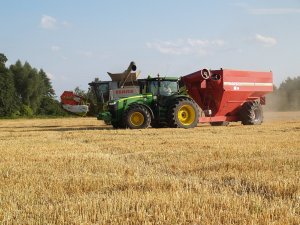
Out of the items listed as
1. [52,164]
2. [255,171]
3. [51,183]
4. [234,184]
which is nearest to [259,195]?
[234,184]

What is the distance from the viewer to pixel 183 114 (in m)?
15.9

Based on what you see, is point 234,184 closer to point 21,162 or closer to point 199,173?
point 199,173

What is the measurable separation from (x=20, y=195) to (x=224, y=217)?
198 cm

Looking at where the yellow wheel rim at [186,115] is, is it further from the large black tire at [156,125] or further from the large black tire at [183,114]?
the large black tire at [156,125]

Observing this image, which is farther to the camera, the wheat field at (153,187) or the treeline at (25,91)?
the treeline at (25,91)

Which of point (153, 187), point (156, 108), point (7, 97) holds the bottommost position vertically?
point (153, 187)

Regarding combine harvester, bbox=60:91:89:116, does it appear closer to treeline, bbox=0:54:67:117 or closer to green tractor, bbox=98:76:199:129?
green tractor, bbox=98:76:199:129

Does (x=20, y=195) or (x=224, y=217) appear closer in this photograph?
(x=224, y=217)

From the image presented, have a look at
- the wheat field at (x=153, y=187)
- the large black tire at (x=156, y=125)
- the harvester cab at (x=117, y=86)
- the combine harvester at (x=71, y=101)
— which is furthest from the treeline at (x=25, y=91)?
the wheat field at (x=153, y=187)

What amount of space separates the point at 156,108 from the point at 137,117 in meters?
0.73

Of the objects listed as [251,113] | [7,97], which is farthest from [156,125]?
[7,97]

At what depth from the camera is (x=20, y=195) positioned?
175 inches

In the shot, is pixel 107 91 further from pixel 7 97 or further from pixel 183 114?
pixel 7 97

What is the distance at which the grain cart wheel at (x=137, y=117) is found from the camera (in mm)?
15406
